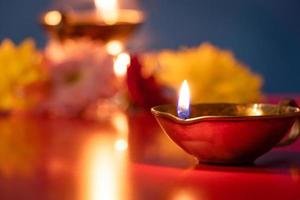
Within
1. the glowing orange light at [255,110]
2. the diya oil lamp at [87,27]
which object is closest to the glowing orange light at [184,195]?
the glowing orange light at [255,110]

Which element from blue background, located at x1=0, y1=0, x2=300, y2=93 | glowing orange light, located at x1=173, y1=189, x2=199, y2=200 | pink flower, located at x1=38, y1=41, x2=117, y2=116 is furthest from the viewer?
blue background, located at x1=0, y1=0, x2=300, y2=93

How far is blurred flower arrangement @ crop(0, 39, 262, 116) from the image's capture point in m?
1.24

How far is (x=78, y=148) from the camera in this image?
868mm

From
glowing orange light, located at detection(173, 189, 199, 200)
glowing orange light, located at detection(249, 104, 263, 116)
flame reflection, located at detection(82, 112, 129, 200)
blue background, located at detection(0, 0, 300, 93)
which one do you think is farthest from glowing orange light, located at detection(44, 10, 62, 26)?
blue background, located at detection(0, 0, 300, 93)

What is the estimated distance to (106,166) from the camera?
0.74m

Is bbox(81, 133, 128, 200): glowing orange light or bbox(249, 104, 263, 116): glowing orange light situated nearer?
bbox(81, 133, 128, 200): glowing orange light

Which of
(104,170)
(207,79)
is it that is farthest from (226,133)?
(207,79)

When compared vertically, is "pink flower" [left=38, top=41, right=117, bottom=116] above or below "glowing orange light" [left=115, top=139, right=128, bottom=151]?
above

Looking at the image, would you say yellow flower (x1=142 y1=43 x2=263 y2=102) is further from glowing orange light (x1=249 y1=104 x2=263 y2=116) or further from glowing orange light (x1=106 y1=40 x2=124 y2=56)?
glowing orange light (x1=249 y1=104 x2=263 y2=116)

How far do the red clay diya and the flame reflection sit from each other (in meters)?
0.06

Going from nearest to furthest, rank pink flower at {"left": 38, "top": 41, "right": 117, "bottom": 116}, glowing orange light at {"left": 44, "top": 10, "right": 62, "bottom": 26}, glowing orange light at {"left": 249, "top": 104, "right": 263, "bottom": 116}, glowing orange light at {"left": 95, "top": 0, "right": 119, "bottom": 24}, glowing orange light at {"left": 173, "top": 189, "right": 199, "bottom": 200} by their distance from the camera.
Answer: glowing orange light at {"left": 173, "top": 189, "right": 199, "bottom": 200}
glowing orange light at {"left": 249, "top": 104, "right": 263, "bottom": 116}
pink flower at {"left": 38, "top": 41, "right": 117, "bottom": 116}
glowing orange light at {"left": 44, "top": 10, "right": 62, "bottom": 26}
glowing orange light at {"left": 95, "top": 0, "right": 119, "bottom": 24}

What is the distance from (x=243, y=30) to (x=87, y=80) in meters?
1.35

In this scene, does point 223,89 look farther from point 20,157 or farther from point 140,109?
point 20,157

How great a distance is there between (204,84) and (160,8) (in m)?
1.38
